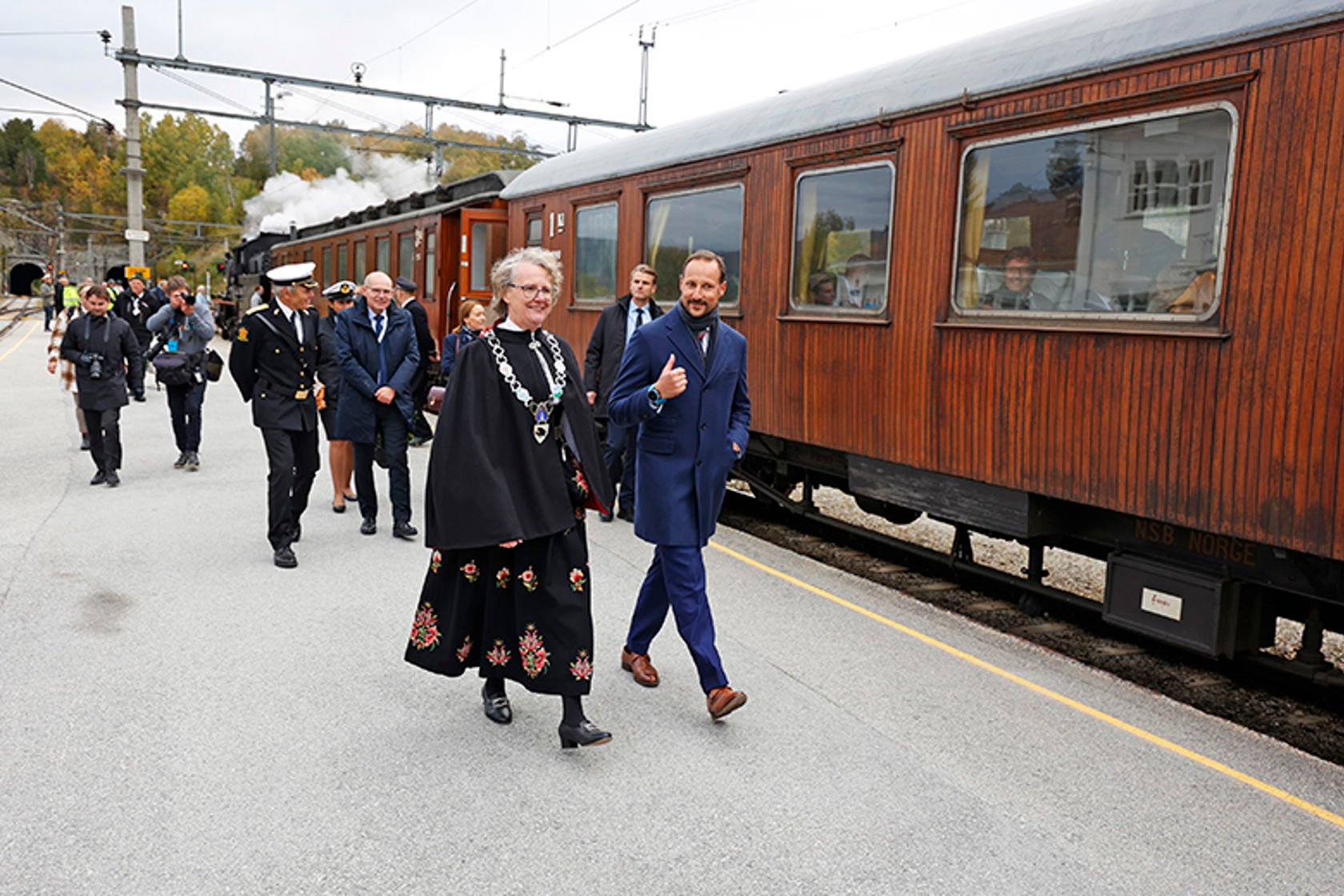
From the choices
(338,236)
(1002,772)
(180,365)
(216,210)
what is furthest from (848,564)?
(216,210)

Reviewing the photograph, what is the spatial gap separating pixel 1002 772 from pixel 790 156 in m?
4.79

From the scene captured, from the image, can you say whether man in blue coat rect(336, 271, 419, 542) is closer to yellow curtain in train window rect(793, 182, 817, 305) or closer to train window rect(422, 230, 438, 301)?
yellow curtain in train window rect(793, 182, 817, 305)

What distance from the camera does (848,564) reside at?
775 cm

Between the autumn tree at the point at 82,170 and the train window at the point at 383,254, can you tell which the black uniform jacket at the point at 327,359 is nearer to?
the train window at the point at 383,254

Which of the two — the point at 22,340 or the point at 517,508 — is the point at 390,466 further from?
the point at 22,340

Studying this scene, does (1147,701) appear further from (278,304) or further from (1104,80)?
(278,304)

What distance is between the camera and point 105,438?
382 inches

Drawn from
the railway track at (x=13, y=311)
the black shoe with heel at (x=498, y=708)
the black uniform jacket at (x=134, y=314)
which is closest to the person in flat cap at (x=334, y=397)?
the black shoe with heel at (x=498, y=708)

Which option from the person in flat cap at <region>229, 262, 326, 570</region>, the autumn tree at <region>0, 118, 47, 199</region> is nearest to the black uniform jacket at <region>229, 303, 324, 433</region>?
the person in flat cap at <region>229, 262, 326, 570</region>

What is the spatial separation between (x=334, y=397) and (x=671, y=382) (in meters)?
5.28

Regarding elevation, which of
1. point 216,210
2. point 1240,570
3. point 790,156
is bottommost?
point 1240,570

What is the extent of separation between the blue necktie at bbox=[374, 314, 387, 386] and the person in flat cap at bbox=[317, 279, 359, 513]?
298 millimetres

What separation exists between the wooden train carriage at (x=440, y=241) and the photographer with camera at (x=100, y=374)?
4530 millimetres

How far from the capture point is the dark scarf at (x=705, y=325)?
14.8ft
